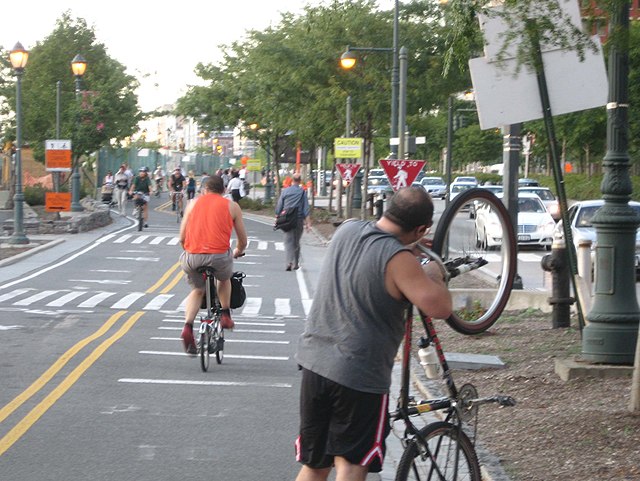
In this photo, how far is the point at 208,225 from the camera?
11711mm

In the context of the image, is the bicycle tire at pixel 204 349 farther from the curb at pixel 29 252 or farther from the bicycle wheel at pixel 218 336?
the curb at pixel 29 252

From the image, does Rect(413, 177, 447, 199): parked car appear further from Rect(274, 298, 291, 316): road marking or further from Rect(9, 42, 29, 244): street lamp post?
Rect(274, 298, 291, 316): road marking

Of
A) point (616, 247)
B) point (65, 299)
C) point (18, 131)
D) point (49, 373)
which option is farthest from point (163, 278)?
point (616, 247)

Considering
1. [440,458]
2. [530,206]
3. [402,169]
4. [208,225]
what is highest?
[402,169]

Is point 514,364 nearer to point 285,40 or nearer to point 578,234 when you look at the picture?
point 578,234

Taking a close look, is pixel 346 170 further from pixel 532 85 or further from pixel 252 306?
pixel 532 85

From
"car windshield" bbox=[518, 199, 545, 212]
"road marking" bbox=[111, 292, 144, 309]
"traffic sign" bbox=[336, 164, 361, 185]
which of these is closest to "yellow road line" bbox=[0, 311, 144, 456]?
"road marking" bbox=[111, 292, 144, 309]

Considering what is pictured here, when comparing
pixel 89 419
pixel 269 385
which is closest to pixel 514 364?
pixel 269 385

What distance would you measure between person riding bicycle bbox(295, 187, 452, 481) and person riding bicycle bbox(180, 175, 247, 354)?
6.65 metres

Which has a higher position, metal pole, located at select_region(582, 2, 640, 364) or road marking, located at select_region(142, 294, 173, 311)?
metal pole, located at select_region(582, 2, 640, 364)

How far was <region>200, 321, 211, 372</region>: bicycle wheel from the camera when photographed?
1143 centimetres

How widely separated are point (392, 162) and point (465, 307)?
911 centimetres

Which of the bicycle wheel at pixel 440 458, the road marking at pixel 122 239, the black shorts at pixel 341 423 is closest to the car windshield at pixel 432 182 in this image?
the road marking at pixel 122 239

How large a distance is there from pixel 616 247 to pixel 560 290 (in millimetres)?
3465
